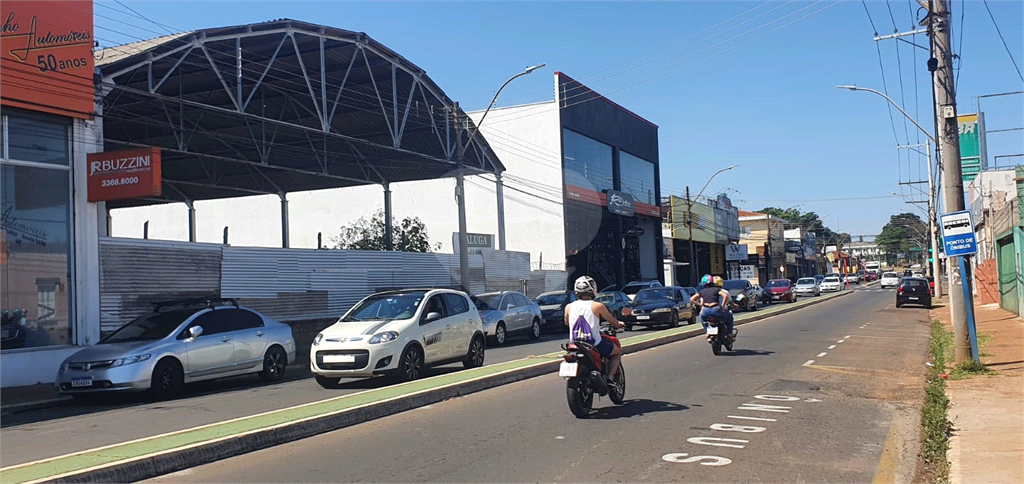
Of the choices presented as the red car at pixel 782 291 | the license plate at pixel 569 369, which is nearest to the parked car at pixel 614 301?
the license plate at pixel 569 369

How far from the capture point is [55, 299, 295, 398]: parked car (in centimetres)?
1344

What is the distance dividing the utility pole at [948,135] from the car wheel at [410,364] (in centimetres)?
917

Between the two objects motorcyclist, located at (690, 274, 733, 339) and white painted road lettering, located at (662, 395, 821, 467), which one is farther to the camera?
motorcyclist, located at (690, 274, 733, 339)

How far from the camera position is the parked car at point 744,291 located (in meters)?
38.0

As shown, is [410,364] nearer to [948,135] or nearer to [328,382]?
[328,382]

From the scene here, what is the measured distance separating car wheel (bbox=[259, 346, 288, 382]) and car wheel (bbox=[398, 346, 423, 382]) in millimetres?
3447

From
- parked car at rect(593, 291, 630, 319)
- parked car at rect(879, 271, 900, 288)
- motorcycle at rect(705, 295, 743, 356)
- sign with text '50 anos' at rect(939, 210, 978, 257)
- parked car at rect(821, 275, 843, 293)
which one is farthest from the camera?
parked car at rect(879, 271, 900, 288)

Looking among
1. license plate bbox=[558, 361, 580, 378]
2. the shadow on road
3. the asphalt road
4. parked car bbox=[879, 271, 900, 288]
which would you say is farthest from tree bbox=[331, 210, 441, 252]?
parked car bbox=[879, 271, 900, 288]

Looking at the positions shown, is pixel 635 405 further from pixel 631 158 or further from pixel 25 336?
pixel 631 158

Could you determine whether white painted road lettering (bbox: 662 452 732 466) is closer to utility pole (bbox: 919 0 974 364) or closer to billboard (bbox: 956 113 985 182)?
utility pole (bbox: 919 0 974 364)

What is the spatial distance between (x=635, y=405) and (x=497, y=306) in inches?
538

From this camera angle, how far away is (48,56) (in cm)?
1722

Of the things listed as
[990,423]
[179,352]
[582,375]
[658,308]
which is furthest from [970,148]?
[179,352]

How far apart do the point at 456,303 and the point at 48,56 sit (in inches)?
396
